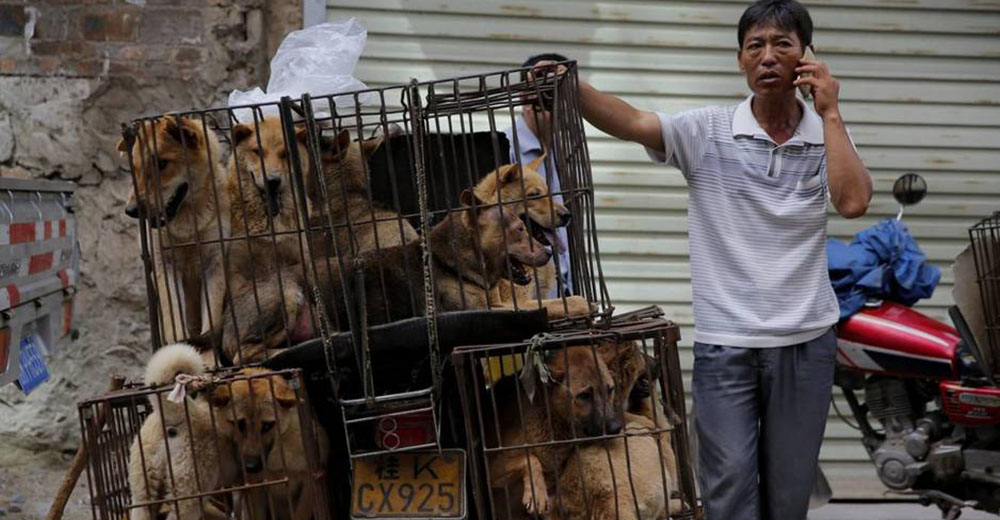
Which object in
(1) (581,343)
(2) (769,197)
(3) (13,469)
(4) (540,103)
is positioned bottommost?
(3) (13,469)

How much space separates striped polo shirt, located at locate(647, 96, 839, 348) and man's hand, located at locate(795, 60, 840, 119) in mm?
169

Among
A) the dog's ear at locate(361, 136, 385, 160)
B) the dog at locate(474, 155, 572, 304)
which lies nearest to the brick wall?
the dog's ear at locate(361, 136, 385, 160)

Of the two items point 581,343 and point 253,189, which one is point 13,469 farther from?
point 581,343

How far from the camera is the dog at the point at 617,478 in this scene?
348 centimetres

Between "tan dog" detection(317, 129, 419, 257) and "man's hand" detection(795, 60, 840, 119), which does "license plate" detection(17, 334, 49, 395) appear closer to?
"tan dog" detection(317, 129, 419, 257)

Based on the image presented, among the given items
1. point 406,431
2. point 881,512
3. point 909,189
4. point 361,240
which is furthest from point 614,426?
point 881,512

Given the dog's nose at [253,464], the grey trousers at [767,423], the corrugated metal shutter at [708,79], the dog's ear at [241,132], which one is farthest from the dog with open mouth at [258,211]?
the corrugated metal shutter at [708,79]

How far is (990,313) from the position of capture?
211 inches

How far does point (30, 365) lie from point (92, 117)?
7.35ft

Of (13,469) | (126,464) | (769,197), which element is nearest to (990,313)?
(769,197)

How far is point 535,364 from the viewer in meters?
3.27

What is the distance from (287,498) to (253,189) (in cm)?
123

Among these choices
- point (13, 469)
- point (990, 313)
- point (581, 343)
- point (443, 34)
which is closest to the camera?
point (581, 343)

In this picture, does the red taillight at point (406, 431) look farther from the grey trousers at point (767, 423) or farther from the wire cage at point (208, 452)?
the grey trousers at point (767, 423)
